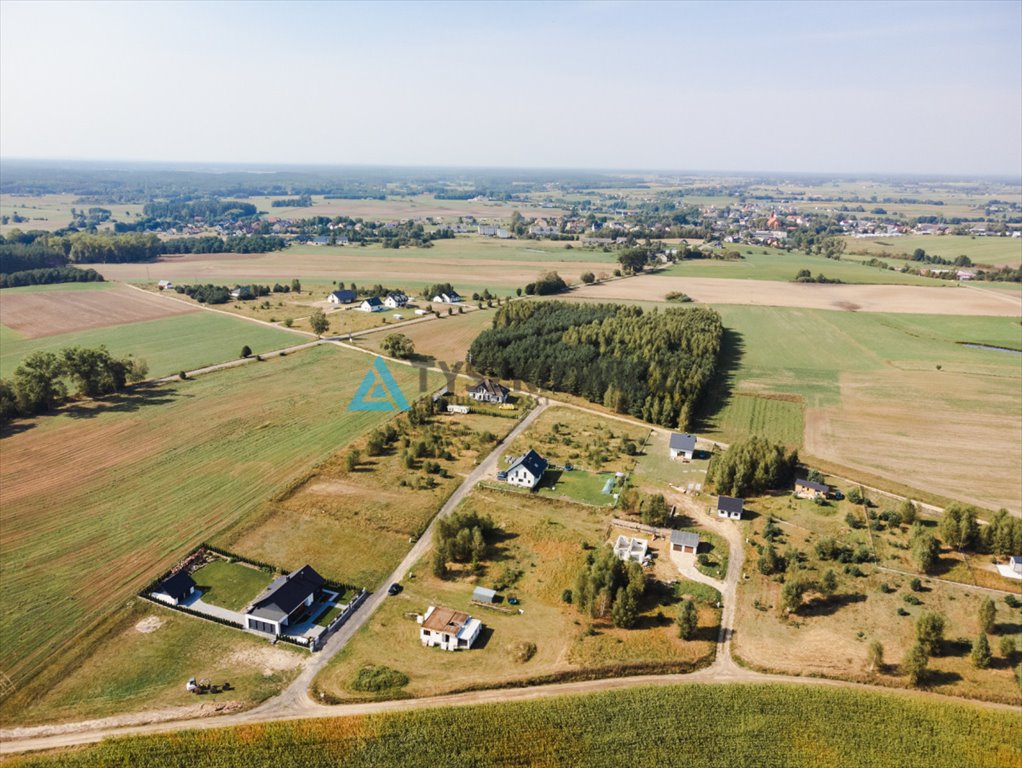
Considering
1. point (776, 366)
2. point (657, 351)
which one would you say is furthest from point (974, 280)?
point (657, 351)

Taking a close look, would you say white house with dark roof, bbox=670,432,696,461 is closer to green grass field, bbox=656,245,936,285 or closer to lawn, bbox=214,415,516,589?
lawn, bbox=214,415,516,589

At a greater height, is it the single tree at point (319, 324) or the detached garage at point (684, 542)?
the single tree at point (319, 324)

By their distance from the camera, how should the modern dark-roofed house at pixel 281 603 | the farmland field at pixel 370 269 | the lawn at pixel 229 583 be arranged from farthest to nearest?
1. the farmland field at pixel 370 269
2. the lawn at pixel 229 583
3. the modern dark-roofed house at pixel 281 603

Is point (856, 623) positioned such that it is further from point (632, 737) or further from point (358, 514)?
point (358, 514)

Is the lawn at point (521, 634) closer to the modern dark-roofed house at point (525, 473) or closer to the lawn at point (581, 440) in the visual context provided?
the modern dark-roofed house at point (525, 473)

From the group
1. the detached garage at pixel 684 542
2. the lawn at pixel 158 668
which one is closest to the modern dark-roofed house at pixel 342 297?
the lawn at pixel 158 668

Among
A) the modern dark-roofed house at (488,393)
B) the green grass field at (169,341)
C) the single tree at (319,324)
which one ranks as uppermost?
the single tree at (319,324)

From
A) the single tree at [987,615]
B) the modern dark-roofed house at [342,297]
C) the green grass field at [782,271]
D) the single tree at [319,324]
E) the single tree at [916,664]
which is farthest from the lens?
the green grass field at [782,271]

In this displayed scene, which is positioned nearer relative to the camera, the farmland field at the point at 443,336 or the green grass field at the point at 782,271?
the farmland field at the point at 443,336
